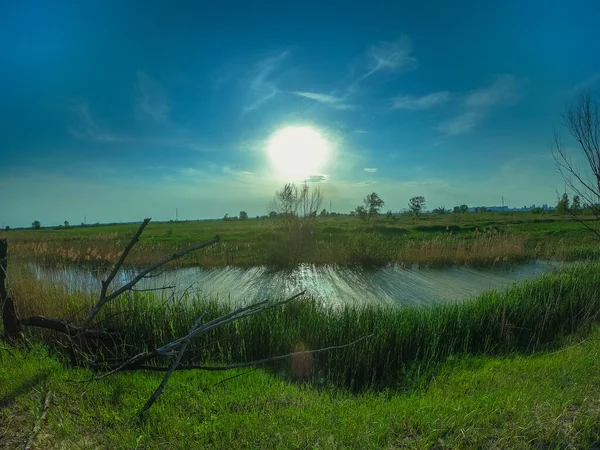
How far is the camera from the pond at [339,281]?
8.73m

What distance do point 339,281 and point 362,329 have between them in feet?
20.6

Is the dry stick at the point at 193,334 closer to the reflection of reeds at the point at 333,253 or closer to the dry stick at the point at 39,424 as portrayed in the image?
the dry stick at the point at 39,424

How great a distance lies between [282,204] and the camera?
46.8 ft

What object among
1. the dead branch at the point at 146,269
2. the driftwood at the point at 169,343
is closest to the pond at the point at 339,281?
the driftwood at the point at 169,343

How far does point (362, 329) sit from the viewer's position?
198 inches

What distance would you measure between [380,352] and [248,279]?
7355 mm

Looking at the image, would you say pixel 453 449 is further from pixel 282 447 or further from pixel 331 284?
pixel 331 284

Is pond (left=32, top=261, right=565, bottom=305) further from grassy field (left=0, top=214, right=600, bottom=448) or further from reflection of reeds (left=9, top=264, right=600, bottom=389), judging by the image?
grassy field (left=0, top=214, right=600, bottom=448)

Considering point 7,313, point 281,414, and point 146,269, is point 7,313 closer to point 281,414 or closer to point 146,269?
point 146,269

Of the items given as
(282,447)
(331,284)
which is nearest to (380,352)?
(282,447)

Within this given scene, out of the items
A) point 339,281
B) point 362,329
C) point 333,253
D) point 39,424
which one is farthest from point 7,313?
point 333,253

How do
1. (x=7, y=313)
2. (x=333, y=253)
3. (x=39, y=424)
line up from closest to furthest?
1. (x=39, y=424)
2. (x=7, y=313)
3. (x=333, y=253)

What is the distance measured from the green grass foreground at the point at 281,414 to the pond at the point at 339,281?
191 inches

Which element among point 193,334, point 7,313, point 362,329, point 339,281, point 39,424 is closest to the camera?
point 39,424
